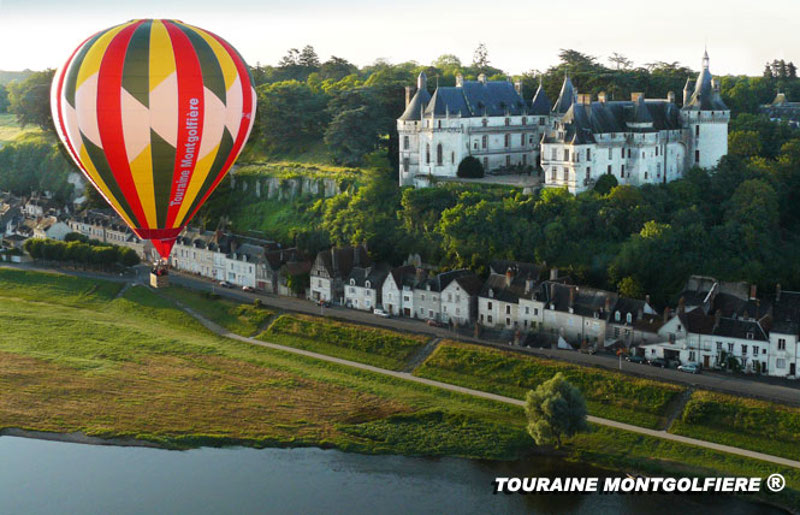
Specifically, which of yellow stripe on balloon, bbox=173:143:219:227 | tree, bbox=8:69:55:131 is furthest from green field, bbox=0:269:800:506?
tree, bbox=8:69:55:131

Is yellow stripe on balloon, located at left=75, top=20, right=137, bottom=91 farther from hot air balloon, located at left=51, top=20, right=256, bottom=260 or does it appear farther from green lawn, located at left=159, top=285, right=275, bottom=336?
green lawn, located at left=159, top=285, right=275, bottom=336

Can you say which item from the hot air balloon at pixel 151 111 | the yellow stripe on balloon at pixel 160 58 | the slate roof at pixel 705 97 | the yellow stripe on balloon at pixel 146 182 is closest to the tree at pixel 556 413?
the hot air balloon at pixel 151 111

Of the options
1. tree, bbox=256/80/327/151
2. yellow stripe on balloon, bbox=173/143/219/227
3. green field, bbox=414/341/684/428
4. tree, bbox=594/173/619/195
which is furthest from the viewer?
tree, bbox=256/80/327/151

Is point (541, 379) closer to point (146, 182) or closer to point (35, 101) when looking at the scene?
point (146, 182)

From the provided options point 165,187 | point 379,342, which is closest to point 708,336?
point 379,342

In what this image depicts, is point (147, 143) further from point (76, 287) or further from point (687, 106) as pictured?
point (687, 106)

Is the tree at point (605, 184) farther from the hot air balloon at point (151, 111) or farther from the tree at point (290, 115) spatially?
the tree at point (290, 115)

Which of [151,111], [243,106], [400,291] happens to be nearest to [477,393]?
[400,291]
